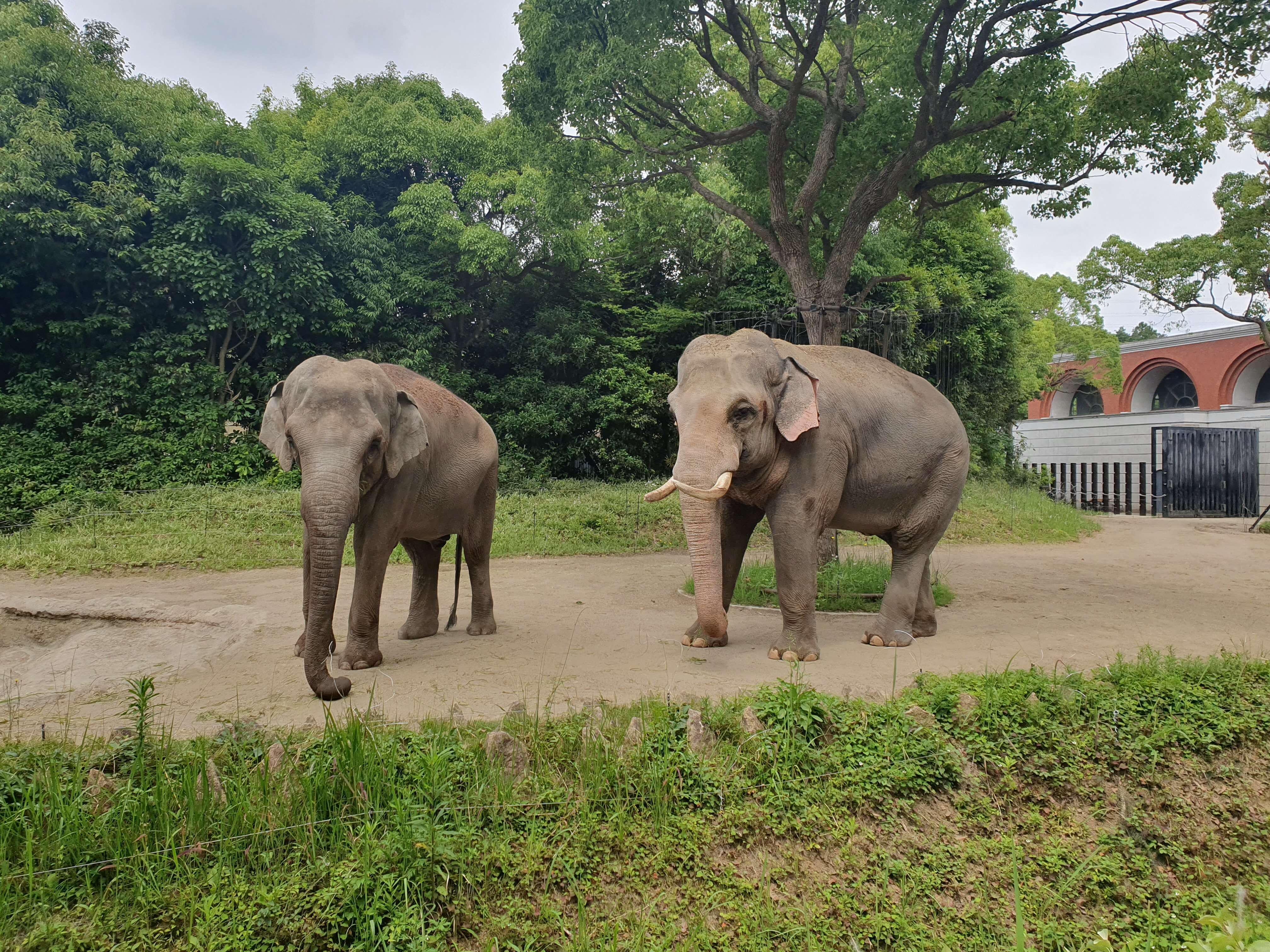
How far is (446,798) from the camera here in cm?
316

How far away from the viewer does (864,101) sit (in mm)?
10172

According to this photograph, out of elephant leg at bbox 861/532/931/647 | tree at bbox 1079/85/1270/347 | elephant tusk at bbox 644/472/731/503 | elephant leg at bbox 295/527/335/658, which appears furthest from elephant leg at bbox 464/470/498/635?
tree at bbox 1079/85/1270/347

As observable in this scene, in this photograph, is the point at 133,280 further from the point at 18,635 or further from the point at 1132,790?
the point at 1132,790

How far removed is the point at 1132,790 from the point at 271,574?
9738mm

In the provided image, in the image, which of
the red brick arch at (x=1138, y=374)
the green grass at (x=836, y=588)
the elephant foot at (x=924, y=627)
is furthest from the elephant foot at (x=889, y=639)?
the red brick arch at (x=1138, y=374)

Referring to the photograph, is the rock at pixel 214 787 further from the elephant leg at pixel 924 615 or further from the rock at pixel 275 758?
the elephant leg at pixel 924 615

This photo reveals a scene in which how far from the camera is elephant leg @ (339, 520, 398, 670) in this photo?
5.01 metres

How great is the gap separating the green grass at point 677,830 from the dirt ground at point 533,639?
19.2 inches

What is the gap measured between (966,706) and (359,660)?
363 centimetres

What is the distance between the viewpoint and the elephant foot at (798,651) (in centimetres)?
548

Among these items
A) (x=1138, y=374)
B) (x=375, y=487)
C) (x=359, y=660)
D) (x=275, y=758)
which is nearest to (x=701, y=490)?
(x=375, y=487)

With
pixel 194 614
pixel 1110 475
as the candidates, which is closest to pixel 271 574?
pixel 194 614

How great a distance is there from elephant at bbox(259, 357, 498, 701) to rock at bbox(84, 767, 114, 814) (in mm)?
1236

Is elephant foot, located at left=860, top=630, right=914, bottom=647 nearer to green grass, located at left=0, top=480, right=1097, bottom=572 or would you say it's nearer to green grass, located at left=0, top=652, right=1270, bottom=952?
green grass, located at left=0, top=652, right=1270, bottom=952
